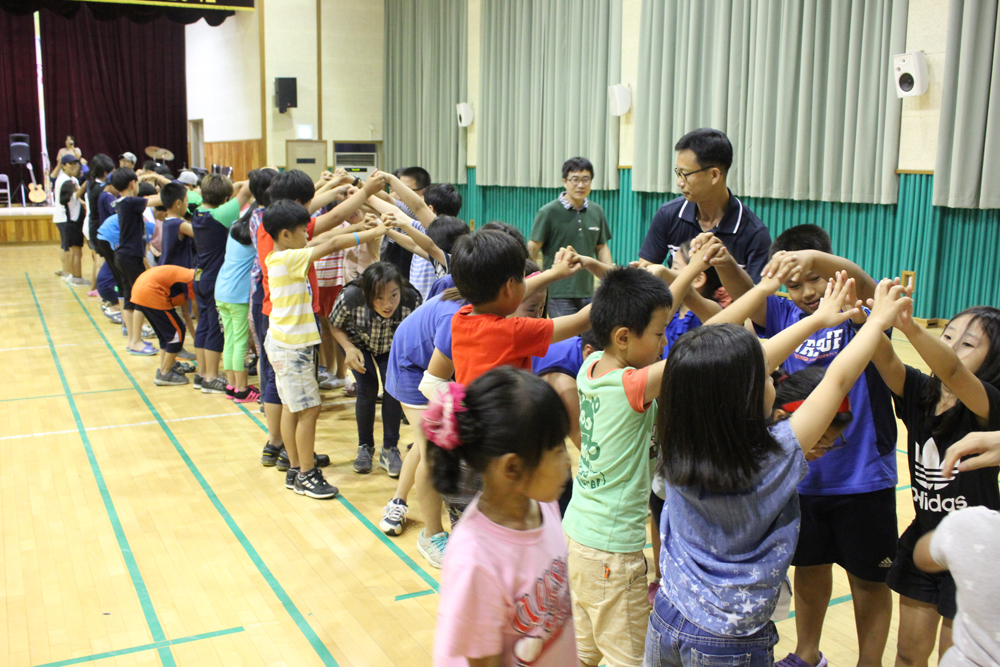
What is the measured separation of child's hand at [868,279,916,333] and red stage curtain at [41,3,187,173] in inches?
747

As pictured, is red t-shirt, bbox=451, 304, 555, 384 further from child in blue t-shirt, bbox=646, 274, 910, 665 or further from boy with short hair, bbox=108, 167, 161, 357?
boy with short hair, bbox=108, 167, 161, 357

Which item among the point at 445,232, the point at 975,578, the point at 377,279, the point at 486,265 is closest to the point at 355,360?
the point at 377,279

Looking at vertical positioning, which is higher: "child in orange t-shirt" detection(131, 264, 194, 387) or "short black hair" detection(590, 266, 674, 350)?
"short black hair" detection(590, 266, 674, 350)

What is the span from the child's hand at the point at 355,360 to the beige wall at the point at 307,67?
1070cm

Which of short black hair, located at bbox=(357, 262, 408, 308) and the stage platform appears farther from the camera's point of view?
the stage platform

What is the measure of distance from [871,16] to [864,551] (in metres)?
6.39

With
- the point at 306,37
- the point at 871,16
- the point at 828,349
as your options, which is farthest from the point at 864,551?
the point at 306,37

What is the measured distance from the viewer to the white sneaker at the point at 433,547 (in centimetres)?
335

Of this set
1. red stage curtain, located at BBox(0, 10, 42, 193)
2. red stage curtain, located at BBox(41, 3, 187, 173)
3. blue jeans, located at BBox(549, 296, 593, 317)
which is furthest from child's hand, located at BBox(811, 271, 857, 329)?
red stage curtain, located at BBox(0, 10, 42, 193)

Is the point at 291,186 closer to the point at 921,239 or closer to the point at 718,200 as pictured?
the point at 718,200

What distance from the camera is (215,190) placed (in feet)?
18.8

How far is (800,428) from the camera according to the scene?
161 cm

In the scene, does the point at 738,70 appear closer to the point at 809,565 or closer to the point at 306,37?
the point at 809,565

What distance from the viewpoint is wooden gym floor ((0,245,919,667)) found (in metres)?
2.78
